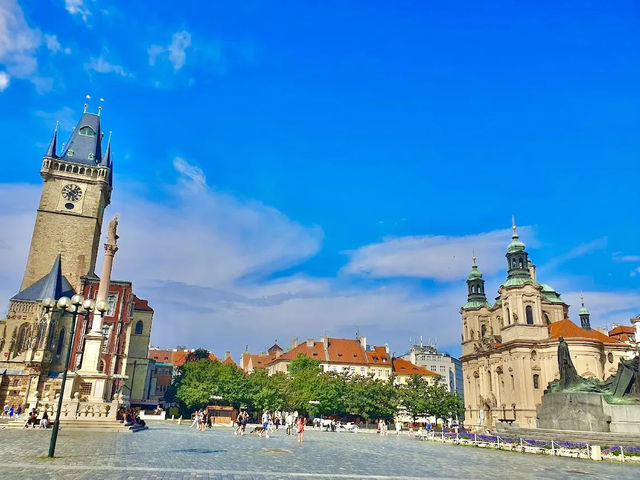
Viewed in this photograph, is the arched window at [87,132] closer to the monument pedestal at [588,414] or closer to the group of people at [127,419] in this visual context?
the group of people at [127,419]

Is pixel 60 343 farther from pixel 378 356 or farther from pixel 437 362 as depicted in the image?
pixel 437 362

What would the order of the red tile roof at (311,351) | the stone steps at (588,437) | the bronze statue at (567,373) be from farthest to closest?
the red tile roof at (311,351)
the bronze statue at (567,373)
the stone steps at (588,437)

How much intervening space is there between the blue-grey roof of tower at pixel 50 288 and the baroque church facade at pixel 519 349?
200ft

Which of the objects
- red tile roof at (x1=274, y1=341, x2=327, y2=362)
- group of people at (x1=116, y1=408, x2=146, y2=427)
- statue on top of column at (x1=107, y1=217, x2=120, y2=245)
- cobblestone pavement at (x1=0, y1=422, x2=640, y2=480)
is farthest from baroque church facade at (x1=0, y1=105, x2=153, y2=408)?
cobblestone pavement at (x1=0, y1=422, x2=640, y2=480)

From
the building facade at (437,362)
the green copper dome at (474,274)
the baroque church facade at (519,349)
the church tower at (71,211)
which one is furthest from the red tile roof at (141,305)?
the building facade at (437,362)

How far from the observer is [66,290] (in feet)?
236

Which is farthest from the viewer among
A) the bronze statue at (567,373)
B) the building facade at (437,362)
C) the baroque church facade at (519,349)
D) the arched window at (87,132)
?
the building facade at (437,362)

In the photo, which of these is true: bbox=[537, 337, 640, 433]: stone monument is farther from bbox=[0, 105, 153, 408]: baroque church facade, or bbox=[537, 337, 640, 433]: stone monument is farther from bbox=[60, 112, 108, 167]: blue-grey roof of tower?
bbox=[60, 112, 108, 167]: blue-grey roof of tower

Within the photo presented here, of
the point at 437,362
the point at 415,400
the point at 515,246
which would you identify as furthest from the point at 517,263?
the point at 437,362

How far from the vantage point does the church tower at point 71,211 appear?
7606cm

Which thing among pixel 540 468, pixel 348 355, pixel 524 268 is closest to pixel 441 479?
pixel 540 468

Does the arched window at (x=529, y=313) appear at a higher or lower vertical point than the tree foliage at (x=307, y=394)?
higher

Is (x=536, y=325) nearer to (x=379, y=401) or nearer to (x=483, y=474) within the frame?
(x=379, y=401)

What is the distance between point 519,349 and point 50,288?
68070 millimetres
